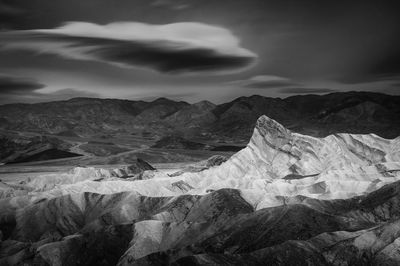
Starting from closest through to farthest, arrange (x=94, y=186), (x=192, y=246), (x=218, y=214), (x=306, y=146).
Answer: (x=192, y=246) → (x=218, y=214) → (x=94, y=186) → (x=306, y=146)

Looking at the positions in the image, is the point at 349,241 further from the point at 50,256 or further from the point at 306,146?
the point at 306,146

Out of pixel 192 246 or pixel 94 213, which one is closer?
pixel 192 246

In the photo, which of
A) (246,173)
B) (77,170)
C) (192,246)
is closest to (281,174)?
(246,173)

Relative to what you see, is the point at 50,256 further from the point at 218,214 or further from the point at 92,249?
the point at 218,214

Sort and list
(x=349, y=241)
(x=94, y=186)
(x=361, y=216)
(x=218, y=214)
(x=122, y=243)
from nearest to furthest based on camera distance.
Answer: (x=349, y=241), (x=122, y=243), (x=361, y=216), (x=218, y=214), (x=94, y=186)

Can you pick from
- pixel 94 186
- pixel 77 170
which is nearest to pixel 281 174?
pixel 94 186

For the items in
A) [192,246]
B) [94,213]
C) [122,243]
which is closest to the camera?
[192,246]
